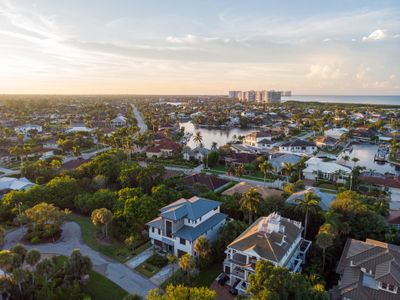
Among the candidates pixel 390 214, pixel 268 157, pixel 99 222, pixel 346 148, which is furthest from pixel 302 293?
pixel 346 148

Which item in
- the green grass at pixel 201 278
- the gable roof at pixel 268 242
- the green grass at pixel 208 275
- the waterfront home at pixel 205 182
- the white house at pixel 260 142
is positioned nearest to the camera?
the gable roof at pixel 268 242

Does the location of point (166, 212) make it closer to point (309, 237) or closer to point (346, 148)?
point (309, 237)

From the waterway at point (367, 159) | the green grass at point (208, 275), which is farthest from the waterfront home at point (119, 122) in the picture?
the green grass at point (208, 275)

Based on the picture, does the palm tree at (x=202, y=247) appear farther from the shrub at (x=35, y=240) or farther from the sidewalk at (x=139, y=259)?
the shrub at (x=35, y=240)

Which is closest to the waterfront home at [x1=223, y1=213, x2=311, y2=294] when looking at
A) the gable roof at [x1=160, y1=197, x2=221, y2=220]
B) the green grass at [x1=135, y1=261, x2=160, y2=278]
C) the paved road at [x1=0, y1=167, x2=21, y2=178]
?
the gable roof at [x1=160, y1=197, x2=221, y2=220]

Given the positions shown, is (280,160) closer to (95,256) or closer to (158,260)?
(158,260)

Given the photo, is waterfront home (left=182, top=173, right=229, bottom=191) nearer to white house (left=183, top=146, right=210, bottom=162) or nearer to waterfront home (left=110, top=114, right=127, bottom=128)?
white house (left=183, top=146, right=210, bottom=162)
